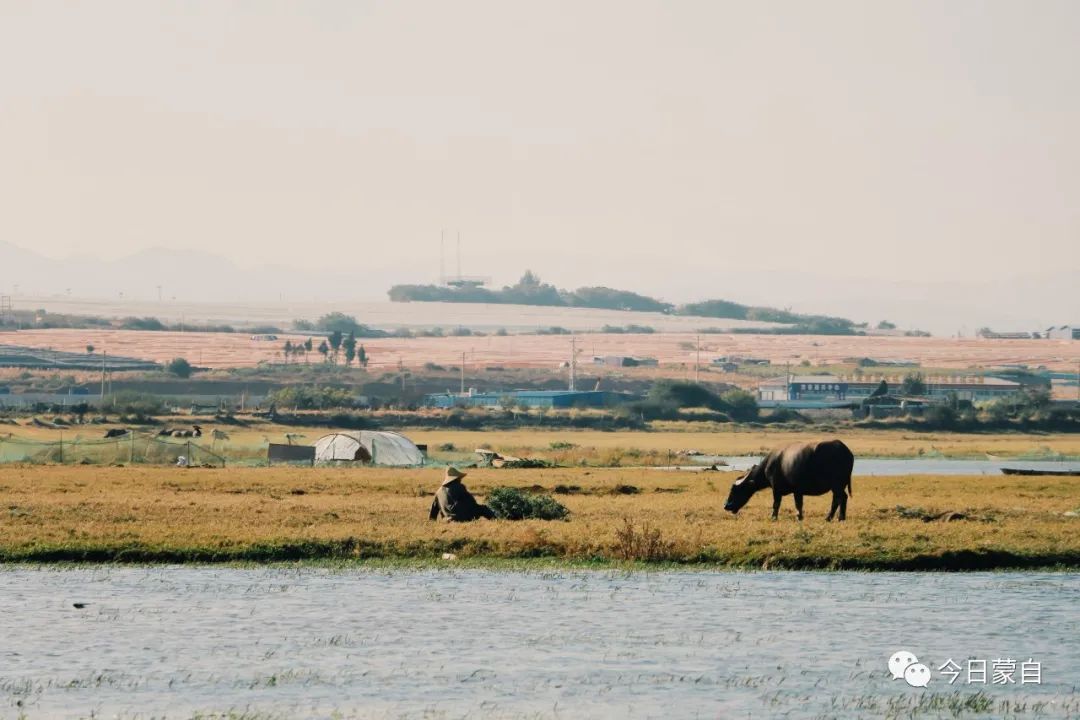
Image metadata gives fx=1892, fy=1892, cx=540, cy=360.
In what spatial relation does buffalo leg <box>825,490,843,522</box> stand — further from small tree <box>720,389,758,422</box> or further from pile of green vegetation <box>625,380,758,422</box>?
small tree <box>720,389,758,422</box>

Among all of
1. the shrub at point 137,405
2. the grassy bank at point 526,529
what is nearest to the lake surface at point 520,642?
the grassy bank at point 526,529

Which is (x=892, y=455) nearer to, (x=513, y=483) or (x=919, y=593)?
(x=513, y=483)

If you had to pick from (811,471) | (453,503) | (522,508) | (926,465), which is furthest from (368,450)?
(811,471)

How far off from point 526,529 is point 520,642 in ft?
36.1

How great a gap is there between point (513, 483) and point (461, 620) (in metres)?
29.3

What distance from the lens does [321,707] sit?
21578 mm

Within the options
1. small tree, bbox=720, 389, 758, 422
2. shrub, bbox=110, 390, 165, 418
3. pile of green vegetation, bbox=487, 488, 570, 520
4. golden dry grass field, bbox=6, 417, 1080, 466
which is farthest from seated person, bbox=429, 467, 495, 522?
small tree, bbox=720, 389, 758, 422

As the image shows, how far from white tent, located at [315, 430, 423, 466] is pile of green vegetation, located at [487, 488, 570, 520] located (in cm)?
3243

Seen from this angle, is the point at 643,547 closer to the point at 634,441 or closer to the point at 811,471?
the point at 811,471

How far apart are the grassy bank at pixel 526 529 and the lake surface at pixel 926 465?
25.7 m

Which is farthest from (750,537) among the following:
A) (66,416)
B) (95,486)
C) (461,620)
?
(66,416)

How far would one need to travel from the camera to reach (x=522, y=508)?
133ft

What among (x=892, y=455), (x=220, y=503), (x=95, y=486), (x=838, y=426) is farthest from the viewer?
(x=838, y=426)

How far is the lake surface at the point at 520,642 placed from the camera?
72.0 feet
